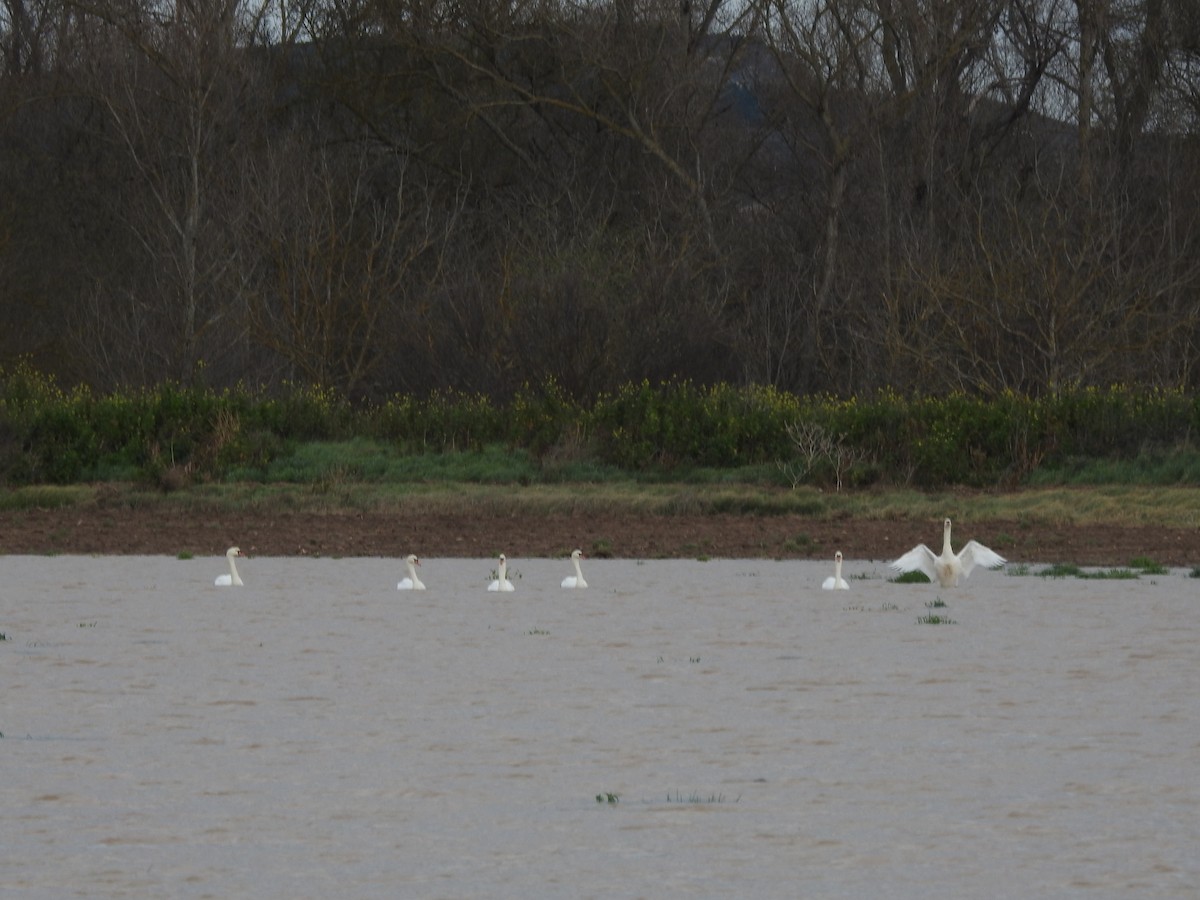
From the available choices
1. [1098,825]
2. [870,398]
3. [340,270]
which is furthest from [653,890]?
[340,270]

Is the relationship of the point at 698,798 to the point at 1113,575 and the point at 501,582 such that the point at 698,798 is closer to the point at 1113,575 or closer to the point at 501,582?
the point at 501,582

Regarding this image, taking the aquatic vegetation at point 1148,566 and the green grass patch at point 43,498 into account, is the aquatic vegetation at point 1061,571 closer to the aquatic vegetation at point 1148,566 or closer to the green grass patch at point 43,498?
the aquatic vegetation at point 1148,566

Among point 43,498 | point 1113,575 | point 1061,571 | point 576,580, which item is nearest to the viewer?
point 576,580

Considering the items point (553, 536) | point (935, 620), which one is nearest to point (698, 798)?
point (935, 620)

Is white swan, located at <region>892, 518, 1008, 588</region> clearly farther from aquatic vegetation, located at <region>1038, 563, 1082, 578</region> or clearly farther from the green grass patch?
the green grass patch

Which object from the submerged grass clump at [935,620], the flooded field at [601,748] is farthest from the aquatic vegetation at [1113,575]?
the submerged grass clump at [935,620]

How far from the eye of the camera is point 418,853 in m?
7.80

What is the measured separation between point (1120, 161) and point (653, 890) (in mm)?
44815

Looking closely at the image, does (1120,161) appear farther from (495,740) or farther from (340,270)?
(495,740)

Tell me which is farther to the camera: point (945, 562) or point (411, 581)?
point (411, 581)

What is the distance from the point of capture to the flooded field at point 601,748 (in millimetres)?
7523

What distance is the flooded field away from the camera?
24.7 ft

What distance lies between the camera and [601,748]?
10.3 metres

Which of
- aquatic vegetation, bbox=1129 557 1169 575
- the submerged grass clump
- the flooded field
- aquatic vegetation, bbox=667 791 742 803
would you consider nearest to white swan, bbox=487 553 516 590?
the flooded field
